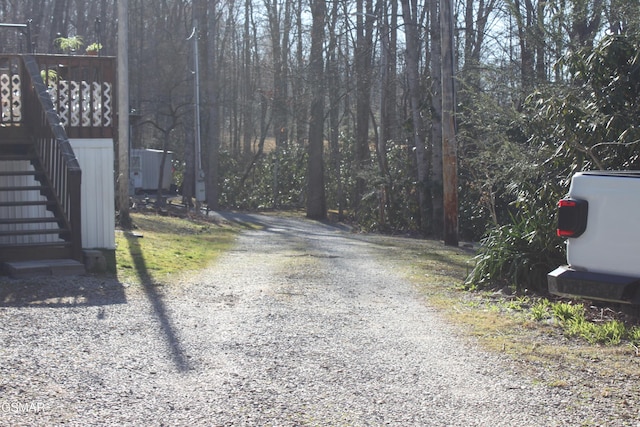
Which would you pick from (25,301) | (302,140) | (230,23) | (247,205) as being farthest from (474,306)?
(230,23)

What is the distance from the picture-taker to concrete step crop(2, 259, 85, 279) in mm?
10347

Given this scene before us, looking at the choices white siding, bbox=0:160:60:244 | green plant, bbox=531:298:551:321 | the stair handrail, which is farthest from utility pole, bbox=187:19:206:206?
green plant, bbox=531:298:551:321

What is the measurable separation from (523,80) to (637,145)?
16.0 ft

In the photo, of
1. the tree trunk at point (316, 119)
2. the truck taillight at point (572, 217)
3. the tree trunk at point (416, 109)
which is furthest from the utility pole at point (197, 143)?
the truck taillight at point (572, 217)

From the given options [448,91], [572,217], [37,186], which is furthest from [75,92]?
[572,217]

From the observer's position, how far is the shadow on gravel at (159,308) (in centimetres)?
661

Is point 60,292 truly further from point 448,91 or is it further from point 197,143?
point 197,143

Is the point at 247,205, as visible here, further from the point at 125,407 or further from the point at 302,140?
the point at 125,407

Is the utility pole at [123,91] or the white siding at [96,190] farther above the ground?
the utility pole at [123,91]

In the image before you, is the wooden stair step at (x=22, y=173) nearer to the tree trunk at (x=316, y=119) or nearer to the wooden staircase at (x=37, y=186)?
the wooden staircase at (x=37, y=186)

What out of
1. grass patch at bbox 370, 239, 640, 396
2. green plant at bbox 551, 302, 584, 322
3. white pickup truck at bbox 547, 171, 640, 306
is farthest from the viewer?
green plant at bbox 551, 302, 584, 322

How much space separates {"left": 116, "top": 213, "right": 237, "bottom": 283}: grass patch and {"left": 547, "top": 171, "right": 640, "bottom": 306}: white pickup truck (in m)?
6.41

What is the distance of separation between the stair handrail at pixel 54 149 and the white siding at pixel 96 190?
0.79 metres

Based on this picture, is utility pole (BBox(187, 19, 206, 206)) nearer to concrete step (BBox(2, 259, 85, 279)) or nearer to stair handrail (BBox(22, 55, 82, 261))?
stair handrail (BBox(22, 55, 82, 261))
